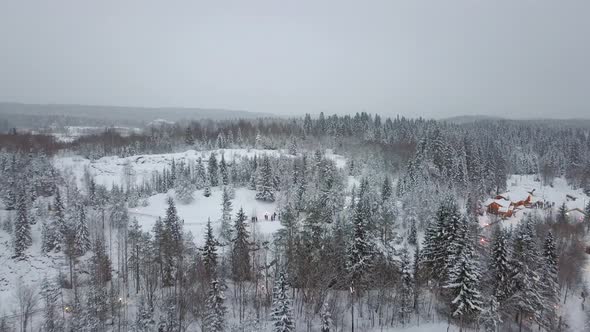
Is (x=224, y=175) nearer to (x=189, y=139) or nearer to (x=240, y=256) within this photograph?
(x=240, y=256)

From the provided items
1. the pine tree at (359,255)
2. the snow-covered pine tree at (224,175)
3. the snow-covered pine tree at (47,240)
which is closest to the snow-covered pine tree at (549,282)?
the pine tree at (359,255)

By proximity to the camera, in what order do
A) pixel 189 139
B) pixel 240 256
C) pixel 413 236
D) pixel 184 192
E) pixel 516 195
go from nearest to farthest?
pixel 240 256
pixel 413 236
pixel 184 192
pixel 516 195
pixel 189 139

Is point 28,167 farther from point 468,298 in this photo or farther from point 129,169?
point 468,298

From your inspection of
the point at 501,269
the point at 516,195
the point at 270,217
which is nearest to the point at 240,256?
the point at 501,269

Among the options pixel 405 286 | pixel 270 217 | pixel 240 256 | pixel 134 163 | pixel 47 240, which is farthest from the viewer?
pixel 134 163

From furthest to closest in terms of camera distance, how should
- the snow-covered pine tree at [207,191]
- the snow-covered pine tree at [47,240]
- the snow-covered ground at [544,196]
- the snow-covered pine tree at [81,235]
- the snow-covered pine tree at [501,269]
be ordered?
the snow-covered pine tree at [207,191]
the snow-covered ground at [544,196]
the snow-covered pine tree at [47,240]
the snow-covered pine tree at [81,235]
the snow-covered pine tree at [501,269]

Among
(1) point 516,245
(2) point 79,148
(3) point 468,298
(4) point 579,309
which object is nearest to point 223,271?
(3) point 468,298

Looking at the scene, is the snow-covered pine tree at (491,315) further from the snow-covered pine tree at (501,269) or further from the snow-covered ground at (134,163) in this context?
the snow-covered ground at (134,163)
